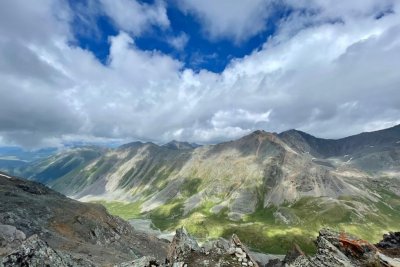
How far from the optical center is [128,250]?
10731 cm

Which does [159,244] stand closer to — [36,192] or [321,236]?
[36,192]

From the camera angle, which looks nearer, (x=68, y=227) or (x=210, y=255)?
(x=210, y=255)

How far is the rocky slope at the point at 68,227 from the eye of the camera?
74812 mm

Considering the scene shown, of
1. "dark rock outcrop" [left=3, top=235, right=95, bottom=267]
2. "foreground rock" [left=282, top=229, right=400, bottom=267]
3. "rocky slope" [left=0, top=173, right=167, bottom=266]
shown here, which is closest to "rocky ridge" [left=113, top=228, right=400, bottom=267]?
"foreground rock" [left=282, top=229, right=400, bottom=267]

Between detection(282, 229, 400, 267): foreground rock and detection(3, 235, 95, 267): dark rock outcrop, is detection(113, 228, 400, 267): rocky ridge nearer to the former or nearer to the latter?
detection(282, 229, 400, 267): foreground rock

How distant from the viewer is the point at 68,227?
331ft

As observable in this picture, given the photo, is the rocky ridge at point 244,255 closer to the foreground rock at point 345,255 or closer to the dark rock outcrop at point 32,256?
the foreground rock at point 345,255

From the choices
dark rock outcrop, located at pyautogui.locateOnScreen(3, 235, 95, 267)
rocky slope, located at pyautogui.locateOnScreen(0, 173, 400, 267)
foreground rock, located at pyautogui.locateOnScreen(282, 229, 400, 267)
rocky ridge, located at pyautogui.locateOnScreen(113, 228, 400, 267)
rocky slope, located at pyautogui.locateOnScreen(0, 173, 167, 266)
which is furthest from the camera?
rocky slope, located at pyautogui.locateOnScreen(0, 173, 167, 266)

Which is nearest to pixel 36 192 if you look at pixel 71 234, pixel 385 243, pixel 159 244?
pixel 71 234

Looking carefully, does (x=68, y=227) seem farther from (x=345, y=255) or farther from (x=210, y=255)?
(x=345, y=255)

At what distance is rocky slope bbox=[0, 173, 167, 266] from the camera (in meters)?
74.8

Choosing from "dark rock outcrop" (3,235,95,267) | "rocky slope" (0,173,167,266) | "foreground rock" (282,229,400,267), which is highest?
"rocky slope" (0,173,167,266)

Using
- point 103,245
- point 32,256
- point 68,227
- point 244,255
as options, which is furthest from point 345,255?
point 68,227

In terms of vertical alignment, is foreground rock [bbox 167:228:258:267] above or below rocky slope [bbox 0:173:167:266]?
below
